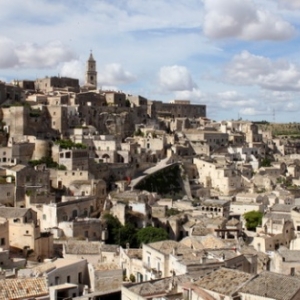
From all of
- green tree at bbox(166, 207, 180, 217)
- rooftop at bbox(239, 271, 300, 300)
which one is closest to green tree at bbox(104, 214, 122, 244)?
green tree at bbox(166, 207, 180, 217)

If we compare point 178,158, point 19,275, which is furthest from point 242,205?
point 19,275

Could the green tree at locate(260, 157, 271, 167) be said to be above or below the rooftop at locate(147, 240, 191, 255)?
above

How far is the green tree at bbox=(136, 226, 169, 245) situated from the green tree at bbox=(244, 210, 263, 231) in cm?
660

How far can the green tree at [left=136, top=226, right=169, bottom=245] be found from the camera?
31.3 metres

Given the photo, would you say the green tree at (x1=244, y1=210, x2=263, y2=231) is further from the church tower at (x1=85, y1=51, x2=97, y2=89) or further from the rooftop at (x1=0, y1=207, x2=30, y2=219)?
the church tower at (x1=85, y1=51, x2=97, y2=89)

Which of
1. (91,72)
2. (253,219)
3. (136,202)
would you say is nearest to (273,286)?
(136,202)

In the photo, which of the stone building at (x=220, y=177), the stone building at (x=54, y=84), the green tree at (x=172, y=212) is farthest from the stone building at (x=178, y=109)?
the green tree at (x=172, y=212)

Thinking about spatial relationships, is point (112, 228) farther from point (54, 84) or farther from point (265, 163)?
point (54, 84)

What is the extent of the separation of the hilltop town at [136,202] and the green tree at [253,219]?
0.22 feet

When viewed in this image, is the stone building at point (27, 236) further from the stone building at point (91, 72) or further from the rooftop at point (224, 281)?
the stone building at point (91, 72)

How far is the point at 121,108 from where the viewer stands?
2249 inches

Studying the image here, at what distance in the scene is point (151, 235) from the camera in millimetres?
31734

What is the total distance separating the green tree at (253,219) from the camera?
118 ft

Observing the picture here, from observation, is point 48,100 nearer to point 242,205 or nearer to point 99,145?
point 99,145
